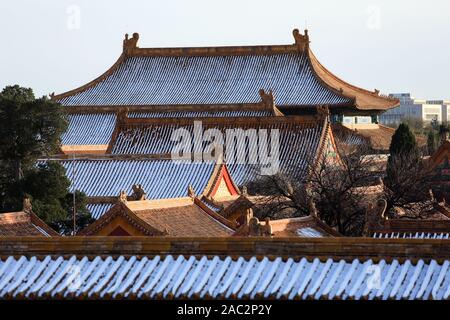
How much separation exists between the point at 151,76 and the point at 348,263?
5533 centimetres

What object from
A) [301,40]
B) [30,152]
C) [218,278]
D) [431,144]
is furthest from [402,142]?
[218,278]

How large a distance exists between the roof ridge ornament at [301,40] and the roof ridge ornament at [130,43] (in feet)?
25.1

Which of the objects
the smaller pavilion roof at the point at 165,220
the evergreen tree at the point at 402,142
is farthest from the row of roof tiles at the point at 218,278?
the evergreen tree at the point at 402,142

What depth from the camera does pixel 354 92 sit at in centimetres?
7488

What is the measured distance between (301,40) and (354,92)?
4.15 m

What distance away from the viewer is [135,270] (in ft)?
63.6

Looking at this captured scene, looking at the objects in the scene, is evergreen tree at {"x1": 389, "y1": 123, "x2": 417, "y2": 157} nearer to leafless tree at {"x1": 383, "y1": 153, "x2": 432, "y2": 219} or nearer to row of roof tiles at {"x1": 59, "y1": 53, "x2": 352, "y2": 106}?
leafless tree at {"x1": 383, "y1": 153, "x2": 432, "y2": 219}

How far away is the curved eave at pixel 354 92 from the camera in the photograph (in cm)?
7244

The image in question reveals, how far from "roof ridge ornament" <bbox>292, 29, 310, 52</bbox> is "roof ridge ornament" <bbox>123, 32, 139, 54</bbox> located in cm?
765

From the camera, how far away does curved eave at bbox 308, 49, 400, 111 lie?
72.4 metres

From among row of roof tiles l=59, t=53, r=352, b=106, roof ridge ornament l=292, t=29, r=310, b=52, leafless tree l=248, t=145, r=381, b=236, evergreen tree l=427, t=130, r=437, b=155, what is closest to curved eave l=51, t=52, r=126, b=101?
row of roof tiles l=59, t=53, r=352, b=106

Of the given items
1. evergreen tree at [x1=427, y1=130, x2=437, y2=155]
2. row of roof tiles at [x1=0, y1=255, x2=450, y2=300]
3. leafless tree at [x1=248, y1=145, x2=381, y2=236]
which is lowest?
evergreen tree at [x1=427, y1=130, x2=437, y2=155]

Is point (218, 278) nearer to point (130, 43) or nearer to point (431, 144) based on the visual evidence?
point (130, 43)

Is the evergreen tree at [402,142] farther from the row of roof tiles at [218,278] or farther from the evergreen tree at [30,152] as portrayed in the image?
the row of roof tiles at [218,278]
